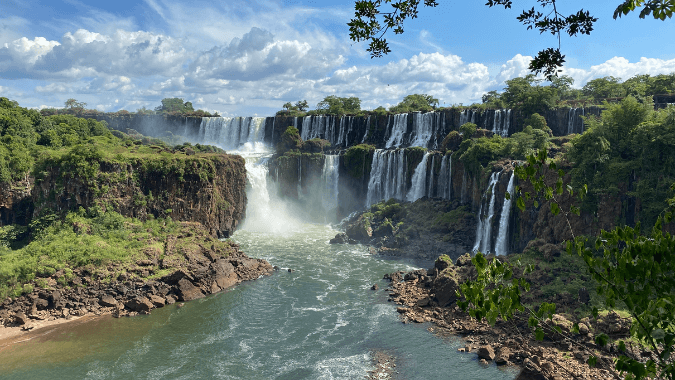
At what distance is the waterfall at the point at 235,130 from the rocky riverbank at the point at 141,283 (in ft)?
129

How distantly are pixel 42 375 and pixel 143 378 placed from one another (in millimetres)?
4689

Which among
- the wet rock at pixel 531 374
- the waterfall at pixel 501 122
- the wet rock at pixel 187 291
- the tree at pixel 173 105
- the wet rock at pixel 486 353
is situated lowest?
the wet rock at pixel 187 291

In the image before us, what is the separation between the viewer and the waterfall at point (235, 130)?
70.7 meters

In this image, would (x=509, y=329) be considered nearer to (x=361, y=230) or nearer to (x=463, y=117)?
(x=361, y=230)

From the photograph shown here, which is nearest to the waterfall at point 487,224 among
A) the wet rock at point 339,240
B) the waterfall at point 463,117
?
the wet rock at point 339,240

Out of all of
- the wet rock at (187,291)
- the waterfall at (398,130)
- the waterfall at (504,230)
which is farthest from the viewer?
the waterfall at (398,130)

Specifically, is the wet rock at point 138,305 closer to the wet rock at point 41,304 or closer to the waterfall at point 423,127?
the wet rock at point 41,304

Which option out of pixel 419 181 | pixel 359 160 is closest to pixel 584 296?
pixel 419 181

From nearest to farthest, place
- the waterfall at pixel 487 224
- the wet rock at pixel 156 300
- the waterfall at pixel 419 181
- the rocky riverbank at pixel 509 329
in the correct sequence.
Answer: the rocky riverbank at pixel 509 329 < the wet rock at pixel 156 300 < the waterfall at pixel 487 224 < the waterfall at pixel 419 181

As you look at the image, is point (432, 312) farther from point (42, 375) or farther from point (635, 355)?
point (42, 375)

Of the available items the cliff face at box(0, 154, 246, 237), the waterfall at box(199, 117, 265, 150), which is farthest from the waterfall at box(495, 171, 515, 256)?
the waterfall at box(199, 117, 265, 150)

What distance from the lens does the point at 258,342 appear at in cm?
2214

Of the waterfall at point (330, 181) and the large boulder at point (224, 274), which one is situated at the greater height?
the waterfall at point (330, 181)

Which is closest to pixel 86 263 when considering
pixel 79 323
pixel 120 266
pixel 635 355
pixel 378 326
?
pixel 120 266
